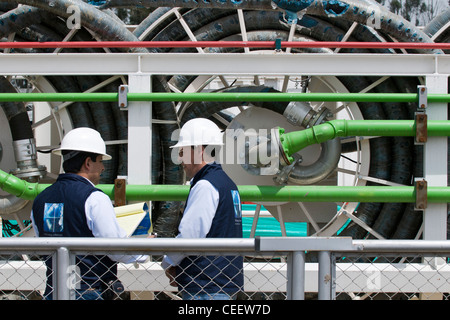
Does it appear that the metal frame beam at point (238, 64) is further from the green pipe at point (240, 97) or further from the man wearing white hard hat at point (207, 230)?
the man wearing white hard hat at point (207, 230)

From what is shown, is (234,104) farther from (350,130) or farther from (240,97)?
(350,130)

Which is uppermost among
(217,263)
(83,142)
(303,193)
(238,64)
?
(238,64)

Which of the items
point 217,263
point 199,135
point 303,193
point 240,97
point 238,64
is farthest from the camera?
point 238,64

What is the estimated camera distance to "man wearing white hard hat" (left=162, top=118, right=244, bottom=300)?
104 inches

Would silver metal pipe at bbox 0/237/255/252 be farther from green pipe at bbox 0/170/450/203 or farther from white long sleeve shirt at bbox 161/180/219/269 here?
green pipe at bbox 0/170/450/203

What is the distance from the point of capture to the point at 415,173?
187 inches

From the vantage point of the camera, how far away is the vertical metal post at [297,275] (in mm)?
2113

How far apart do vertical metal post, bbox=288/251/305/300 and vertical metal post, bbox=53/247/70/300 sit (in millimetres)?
940

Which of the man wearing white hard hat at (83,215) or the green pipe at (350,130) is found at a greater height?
the green pipe at (350,130)

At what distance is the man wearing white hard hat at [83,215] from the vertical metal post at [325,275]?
0.99 metres

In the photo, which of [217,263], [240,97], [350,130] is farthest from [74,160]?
[350,130]

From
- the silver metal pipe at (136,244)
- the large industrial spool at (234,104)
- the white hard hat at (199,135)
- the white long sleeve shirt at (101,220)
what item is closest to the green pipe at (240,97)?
the large industrial spool at (234,104)

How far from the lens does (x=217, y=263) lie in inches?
106

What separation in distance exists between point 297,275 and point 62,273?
984 mm
